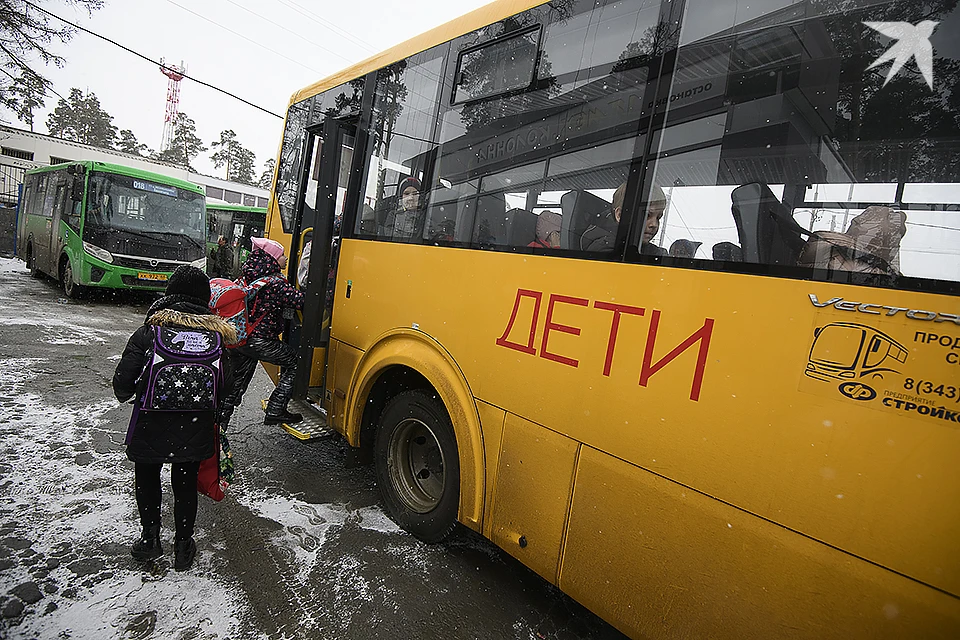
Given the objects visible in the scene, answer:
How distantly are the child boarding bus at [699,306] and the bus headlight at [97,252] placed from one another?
1037cm

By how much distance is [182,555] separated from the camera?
2.86 meters

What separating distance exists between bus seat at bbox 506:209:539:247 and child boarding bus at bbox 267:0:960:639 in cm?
→ 1

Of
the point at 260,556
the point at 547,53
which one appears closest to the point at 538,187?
the point at 547,53

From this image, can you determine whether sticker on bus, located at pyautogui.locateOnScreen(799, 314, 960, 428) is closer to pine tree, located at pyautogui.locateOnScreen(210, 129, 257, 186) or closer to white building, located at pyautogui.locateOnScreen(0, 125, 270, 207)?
white building, located at pyautogui.locateOnScreen(0, 125, 270, 207)

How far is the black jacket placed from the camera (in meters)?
2.62

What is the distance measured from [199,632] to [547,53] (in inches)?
134

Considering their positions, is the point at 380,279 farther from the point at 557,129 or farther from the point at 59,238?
the point at 59,238

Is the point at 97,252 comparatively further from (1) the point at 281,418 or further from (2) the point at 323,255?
(2) the point at 323,255

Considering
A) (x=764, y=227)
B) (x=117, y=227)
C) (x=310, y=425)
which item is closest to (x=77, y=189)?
(x=117, y=227)

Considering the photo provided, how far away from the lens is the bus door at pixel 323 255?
4215mm

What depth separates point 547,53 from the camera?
8.86 feet

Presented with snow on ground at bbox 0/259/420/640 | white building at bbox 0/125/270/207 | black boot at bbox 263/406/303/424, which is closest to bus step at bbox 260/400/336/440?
black boot at bbox 263/406/303/424

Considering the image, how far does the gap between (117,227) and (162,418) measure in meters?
10.6

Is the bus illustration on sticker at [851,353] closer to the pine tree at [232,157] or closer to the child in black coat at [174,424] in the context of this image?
the child in black coat at [174,424]
